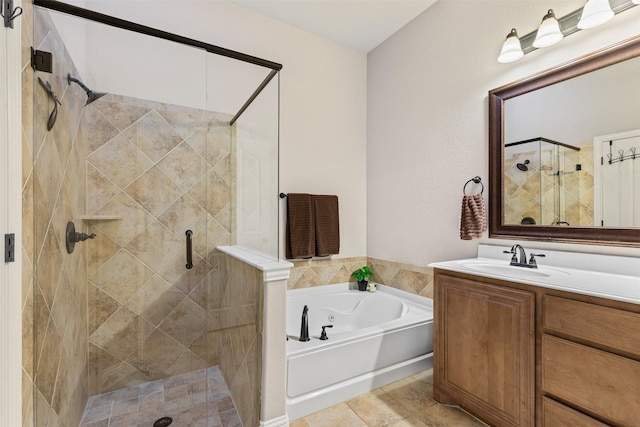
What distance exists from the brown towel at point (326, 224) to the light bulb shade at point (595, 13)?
2019mm

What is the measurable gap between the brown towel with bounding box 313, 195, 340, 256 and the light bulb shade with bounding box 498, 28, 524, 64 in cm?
168

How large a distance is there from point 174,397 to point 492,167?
8.54 ft

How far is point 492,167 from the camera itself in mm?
2037

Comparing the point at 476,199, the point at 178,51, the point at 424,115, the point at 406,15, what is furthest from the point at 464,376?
the point at 406,15

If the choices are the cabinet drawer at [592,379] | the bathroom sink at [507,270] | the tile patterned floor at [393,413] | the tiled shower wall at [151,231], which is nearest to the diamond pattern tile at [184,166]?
the tiled shower wall at [151,231]

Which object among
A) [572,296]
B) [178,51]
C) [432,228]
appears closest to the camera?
[572,296]

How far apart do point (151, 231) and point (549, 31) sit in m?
2.72

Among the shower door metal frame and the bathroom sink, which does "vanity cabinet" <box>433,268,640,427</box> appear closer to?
the bathroom sink

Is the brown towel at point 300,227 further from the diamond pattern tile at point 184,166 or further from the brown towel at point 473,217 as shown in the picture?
the brown towel at point 473,217

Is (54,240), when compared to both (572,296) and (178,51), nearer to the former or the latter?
(178,51)

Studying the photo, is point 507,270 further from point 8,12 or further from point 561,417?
point 8,12

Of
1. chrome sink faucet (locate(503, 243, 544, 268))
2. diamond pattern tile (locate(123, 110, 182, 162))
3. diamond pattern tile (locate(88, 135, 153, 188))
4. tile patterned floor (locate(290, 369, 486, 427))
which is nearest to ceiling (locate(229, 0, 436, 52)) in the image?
diamond pattern tile (locate(123, 110, 182, 162))

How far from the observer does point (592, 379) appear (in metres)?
1.16

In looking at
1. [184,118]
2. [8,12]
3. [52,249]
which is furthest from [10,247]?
[184,118]
